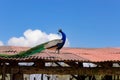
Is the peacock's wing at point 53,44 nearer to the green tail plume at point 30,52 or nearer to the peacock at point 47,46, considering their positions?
the peacock at point 47,46

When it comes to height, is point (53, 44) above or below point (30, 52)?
above

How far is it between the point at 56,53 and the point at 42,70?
2.54 ft

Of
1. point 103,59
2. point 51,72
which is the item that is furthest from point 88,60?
point 51,72

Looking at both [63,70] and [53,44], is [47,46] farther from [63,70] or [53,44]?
[63,70]

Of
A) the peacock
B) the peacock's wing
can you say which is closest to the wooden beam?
the peacock

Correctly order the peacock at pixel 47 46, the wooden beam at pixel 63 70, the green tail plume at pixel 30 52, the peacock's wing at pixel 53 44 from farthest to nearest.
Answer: the wooden beam at pixel 63 70, the peacock's wing at pixel 53 44, the peacock at pixel 47 46, the green tail plume at pixel 30 52

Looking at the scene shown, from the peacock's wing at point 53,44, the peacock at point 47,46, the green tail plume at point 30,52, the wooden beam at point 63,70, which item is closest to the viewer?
the green tail plume at point 30,52

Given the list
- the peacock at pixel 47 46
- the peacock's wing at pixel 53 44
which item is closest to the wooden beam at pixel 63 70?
the peacock at pixel 47 46

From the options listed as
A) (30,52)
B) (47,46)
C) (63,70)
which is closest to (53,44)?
(47,46)

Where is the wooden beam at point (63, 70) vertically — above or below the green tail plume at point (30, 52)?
below

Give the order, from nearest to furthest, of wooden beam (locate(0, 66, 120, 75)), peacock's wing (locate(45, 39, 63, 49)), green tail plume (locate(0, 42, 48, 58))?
green tail plume (locate(0, 42, 48, 58)) < peacock's wing (locate(45, 39, 63, 49)) < wooden beam (locate(0, 66, 120, 75))

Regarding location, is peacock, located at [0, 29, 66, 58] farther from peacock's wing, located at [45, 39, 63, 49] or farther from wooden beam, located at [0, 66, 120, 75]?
wooden beam, located at [0, 66, 120, 75]

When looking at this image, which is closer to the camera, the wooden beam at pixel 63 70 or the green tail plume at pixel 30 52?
the green tail plume at pixel 30 52

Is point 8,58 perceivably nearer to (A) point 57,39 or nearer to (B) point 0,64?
(B) point 0,64
